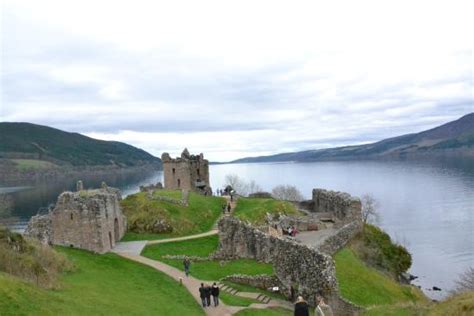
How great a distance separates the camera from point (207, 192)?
76938mm

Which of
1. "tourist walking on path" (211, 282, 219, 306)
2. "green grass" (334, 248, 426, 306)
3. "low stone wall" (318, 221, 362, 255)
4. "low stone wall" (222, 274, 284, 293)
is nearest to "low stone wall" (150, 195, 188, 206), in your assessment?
"low stone wall" (318, 221, 362, 255)

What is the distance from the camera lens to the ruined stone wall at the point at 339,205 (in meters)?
A: 50.0

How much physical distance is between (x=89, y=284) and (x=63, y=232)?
14779 millimetres

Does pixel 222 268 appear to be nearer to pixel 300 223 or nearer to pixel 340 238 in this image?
pixel 340 238

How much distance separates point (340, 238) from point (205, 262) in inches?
509

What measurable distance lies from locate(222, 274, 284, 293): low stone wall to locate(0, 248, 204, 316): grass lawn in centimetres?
451

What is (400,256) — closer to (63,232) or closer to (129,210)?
(129,210)

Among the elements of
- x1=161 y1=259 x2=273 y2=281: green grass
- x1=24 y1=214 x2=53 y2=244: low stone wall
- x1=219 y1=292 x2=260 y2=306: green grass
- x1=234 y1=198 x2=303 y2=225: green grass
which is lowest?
x1=219 y1=292 x2=260 y2=306: green grass

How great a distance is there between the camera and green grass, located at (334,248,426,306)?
Result: 32.8 meters

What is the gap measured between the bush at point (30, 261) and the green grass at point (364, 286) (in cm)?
1858

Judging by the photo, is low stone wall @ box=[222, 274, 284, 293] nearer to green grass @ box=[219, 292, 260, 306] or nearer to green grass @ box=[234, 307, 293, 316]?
green grass @ box=[219, 292, 260, 306]

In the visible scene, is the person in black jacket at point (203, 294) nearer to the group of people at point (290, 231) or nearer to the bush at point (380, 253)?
the group of people at point (290, 231)

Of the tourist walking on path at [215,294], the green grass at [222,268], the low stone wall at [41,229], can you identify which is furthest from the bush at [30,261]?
the low stone wall at [41,229]

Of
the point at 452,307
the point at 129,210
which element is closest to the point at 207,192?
the point at 129,210
